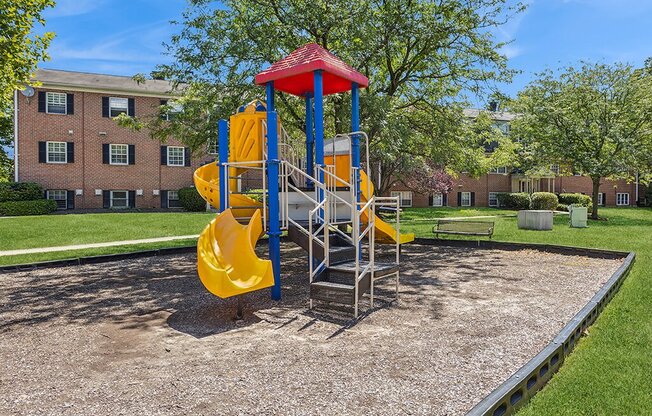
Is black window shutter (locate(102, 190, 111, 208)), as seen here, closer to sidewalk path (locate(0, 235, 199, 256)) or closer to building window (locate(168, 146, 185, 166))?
building window (locate(168, 146, 185, 166))

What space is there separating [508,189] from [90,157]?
3715 centimetres

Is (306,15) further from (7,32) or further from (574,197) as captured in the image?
(574,197)

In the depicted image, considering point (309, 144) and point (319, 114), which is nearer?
point (319, 114)

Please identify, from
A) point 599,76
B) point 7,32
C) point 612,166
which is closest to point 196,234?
point 7,32

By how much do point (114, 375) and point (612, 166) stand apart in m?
25.4

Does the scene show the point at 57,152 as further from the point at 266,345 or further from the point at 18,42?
the point at 266,345

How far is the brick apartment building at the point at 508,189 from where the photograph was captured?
42.6 m

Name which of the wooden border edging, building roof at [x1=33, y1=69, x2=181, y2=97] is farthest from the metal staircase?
building roof at [x1=33, y1=69, x2=181, y2=97]

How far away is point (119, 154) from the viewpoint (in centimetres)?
3055

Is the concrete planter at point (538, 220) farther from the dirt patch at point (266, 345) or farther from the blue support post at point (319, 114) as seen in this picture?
the blue support post at point (319, 114)

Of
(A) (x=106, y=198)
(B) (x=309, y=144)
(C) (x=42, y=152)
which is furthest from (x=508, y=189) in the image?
(B) (x=309, y=144)

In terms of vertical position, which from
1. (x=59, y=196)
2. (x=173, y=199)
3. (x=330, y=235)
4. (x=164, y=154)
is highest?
(x=164, y=154)

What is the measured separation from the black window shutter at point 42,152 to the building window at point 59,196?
6.50 ft

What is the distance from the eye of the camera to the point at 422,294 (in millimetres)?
7844
